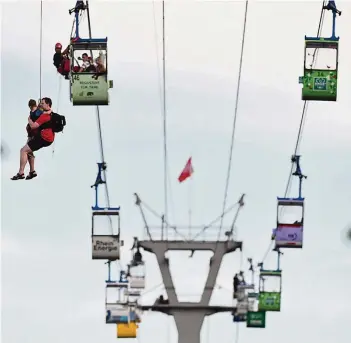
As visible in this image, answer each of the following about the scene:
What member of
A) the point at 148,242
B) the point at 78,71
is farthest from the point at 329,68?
the point at 148,242

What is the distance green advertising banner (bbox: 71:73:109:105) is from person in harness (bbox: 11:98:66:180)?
5.81ft

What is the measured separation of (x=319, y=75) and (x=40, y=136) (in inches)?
244

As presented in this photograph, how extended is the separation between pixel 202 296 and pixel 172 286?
4.71 ft

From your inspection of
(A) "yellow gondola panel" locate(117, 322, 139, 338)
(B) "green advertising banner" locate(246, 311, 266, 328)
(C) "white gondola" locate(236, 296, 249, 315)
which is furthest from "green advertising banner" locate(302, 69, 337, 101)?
(B) "green advertising banner" locate(246, 311, 266, 328)

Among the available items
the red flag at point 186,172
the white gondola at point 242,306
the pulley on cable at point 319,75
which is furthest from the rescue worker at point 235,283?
the pulley on cable at point 319,75

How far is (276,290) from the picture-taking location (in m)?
56.4

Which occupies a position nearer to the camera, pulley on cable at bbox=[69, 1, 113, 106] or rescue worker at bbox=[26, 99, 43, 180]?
rescue worker at bbox=[26, 99, 43, 180]

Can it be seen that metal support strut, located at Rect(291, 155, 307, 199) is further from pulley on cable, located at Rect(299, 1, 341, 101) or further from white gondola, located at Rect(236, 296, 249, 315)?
pulley on cable, located at Rect(299, 1, 341, 101)

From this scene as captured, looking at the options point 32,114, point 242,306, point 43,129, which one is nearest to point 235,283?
point 242,306

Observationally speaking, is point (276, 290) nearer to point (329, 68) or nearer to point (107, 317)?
point (107, 317)

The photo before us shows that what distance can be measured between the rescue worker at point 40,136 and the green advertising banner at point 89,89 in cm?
178

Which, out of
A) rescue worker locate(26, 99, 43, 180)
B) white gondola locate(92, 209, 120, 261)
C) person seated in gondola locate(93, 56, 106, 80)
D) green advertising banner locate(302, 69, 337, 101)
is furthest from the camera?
white gondola locate(92, 209, 120, 261)

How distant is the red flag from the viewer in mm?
52438

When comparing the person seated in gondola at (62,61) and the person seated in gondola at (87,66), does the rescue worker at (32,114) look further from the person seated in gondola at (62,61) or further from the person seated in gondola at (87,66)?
the person seated in gondola at (62,61)
